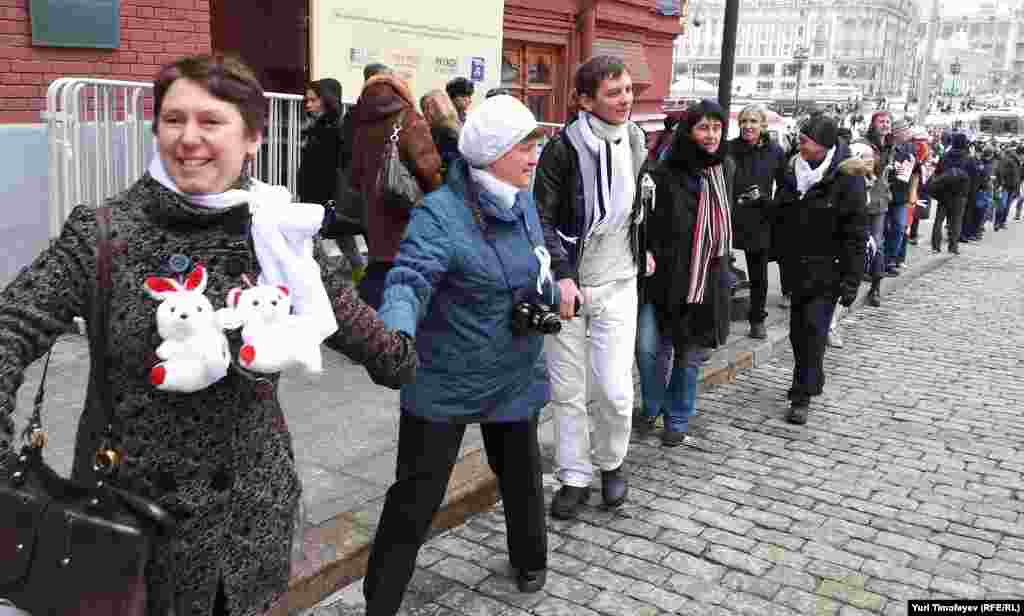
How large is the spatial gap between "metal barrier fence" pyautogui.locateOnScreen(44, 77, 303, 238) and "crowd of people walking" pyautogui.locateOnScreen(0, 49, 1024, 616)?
1.14m

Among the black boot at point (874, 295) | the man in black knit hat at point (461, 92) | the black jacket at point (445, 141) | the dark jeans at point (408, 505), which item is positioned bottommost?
the black boot at point (874, 295)

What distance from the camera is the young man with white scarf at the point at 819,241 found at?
6.09 metres

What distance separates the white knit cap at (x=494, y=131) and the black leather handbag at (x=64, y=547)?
71.7 inches

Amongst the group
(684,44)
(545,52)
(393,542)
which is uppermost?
(684,44)

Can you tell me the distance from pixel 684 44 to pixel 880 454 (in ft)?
413

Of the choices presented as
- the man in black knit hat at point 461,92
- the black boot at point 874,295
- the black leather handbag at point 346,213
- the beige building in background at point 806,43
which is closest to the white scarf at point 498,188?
the black leather handbag at point 346,213

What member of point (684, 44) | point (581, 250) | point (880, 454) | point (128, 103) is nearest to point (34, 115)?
point (128, 103)

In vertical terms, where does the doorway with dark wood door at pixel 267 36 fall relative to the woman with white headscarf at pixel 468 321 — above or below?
above

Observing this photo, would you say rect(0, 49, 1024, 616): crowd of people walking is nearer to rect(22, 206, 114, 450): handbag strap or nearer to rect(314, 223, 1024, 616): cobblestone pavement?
rect(22, 206, 114, 450): handbag strap

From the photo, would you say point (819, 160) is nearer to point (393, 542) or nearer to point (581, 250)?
point (581, 250)

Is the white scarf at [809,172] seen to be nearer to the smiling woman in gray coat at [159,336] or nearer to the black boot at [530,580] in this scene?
the black boot at [530,580]

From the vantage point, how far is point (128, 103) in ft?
21.1

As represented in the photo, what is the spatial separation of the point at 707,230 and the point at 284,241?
3.56 metres

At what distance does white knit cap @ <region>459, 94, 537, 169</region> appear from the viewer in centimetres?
330
